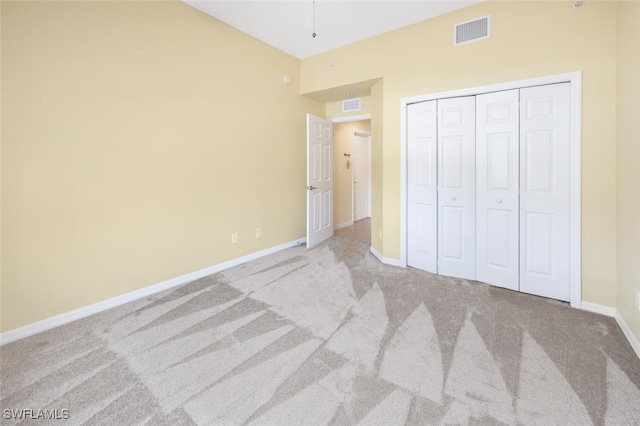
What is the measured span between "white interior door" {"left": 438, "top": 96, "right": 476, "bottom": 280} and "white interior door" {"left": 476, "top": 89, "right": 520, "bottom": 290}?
2.7 inches

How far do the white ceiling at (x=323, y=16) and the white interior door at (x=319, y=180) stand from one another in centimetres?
108

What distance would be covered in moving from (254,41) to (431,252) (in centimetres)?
342

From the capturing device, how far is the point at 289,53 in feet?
13.2

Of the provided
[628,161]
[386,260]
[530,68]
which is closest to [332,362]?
[386,260]

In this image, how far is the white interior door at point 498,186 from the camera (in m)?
2.64

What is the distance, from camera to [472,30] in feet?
9.11

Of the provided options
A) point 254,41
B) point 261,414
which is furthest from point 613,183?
point 254,41

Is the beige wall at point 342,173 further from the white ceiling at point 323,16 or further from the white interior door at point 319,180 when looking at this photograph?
the white ceiling at point 323,16

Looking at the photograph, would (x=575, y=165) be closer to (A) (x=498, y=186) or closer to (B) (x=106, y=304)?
(A) (x=498, y=186)

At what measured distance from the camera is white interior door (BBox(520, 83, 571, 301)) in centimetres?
242

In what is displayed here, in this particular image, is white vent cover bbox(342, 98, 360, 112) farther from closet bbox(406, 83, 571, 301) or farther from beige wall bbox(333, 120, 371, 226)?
closet bbox(406, 83, 571, 301)

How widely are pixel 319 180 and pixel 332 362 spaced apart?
3.11 meters

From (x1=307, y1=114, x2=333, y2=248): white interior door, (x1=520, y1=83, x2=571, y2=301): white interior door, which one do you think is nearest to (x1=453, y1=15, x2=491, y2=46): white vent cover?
(x1=520, y1=83, x2=571, y2=301): white interior door

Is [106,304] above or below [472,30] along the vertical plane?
below
